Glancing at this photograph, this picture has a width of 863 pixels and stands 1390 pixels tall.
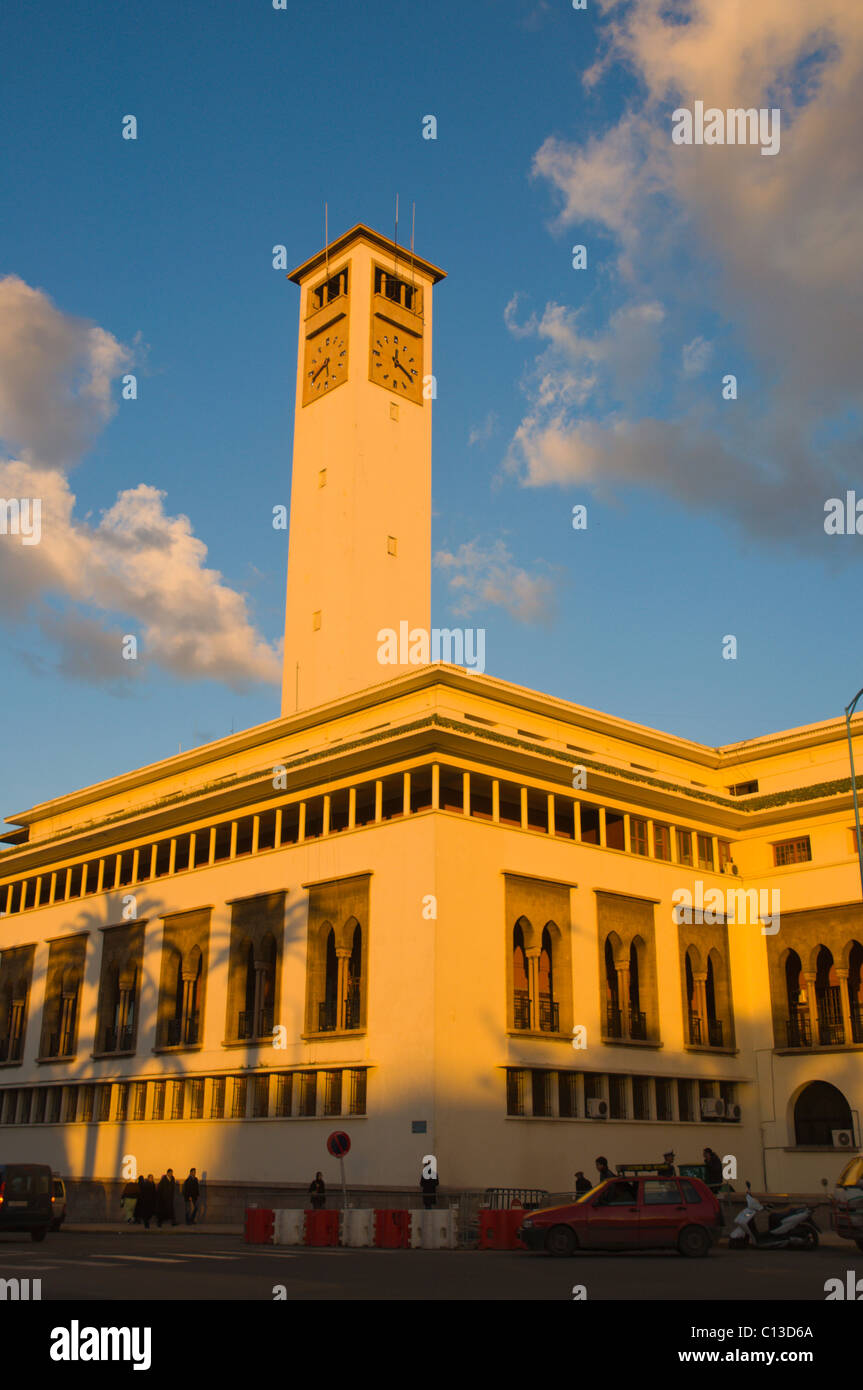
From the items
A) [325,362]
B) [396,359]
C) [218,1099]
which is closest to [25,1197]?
[218,1099]

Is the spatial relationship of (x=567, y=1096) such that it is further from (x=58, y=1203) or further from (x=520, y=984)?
(x=58, y=1203)

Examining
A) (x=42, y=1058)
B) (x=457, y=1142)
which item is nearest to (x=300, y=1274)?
(x=457, y=1142)

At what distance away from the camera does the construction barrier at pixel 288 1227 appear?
26.6 meters

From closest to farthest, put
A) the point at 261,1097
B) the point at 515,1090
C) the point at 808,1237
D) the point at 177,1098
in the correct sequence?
the point at 808,1237, the point at 515,1090, the point at 261,1097, the point at 177,1098

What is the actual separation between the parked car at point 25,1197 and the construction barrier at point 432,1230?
8117 millimetres

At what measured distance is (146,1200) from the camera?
3628 cm

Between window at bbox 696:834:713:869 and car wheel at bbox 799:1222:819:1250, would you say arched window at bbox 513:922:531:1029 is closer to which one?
window at bbox 696:834:713:869

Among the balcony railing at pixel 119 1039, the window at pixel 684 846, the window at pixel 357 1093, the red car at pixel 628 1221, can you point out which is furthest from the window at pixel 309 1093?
the window at pixel 684 846

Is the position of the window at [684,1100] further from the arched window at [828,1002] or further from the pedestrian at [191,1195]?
the pedestrian at [191,1195]

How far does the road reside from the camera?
1532 centimetres

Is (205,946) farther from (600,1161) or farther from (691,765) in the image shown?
(691,765)

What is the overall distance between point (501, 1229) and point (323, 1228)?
12.5 feet

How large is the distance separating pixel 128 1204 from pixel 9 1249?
53.1 ft

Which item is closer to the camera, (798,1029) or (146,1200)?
(146,1200)
